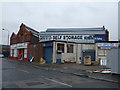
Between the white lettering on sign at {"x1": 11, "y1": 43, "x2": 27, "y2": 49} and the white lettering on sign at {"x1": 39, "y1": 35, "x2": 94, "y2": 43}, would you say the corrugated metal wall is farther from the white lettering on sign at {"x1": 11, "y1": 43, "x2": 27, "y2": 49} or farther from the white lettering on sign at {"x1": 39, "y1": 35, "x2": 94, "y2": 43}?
the white lettering on sign at {"x1": 39, "y1": 35, "x2": 94, "y2": 43}

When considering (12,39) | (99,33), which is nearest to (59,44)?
(99,33)

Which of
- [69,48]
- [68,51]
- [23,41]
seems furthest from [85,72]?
[23,41]

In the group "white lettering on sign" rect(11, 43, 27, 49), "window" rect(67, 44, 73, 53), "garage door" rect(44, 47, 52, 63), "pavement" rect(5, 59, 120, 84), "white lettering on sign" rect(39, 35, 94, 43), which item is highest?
"white lettering on sign" rect(39, 35, 94, 43)

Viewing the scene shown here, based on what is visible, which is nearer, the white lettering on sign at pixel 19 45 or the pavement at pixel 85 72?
the pavement at pixel 85 72

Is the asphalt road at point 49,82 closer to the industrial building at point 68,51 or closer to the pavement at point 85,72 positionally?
the pavement at point 85,72

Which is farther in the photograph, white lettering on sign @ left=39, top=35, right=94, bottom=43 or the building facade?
white lettering on sign @ left=39, top=35, right=94, bottom=43

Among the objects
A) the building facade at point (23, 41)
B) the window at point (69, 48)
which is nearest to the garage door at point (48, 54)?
the window at point (69, 48)

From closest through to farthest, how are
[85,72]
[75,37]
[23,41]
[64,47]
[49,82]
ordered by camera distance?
[49,82], [85,72], [64,47], [23,41], [75,37]

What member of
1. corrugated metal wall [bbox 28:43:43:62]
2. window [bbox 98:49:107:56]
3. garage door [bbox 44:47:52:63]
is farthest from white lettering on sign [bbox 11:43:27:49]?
window [bbox 98:49:107:56]

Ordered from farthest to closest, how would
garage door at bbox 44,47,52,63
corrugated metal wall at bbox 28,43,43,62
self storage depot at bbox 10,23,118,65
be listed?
corrugated metal wall at bbox 28,43,43,62, garage door at bbox 44,47,52,63, self storage depot at bbox 10,23,118,65

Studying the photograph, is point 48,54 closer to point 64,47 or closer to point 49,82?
point 64,47

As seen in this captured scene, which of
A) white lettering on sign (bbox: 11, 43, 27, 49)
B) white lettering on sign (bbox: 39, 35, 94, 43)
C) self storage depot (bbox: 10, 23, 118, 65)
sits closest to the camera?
self storage depot (bbox: 10, 23, 118, 65)

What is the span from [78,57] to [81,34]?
12.8 m

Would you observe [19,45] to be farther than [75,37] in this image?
Yes
